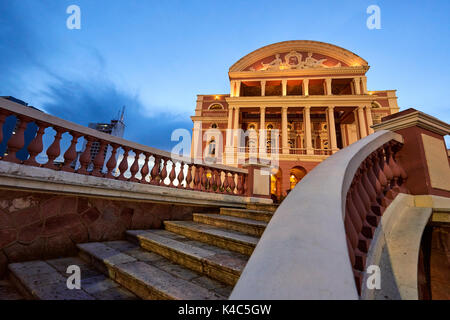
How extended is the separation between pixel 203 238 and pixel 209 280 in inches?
36.7

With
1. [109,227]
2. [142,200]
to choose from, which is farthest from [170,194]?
[109,227]

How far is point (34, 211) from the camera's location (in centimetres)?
248

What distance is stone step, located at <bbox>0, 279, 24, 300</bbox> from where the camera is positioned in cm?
181

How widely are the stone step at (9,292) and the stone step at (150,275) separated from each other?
640 millimetres

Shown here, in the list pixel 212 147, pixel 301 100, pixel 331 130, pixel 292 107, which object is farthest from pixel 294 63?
pixel 212 147

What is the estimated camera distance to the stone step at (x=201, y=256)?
68.9 inches

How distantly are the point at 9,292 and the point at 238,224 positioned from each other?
2650 millimetres

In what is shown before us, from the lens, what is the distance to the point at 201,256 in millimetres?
2006

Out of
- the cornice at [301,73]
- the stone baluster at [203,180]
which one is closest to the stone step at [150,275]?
the stone baluster at [203,180]

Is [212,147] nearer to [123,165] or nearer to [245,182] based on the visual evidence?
[245,182]

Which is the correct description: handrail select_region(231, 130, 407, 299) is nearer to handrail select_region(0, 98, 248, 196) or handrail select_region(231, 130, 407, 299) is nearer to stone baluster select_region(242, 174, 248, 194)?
handrail select_region(0, 98, 248, 196)

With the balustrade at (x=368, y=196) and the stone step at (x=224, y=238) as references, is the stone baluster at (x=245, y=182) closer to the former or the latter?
the stone step at (x=224, y=238)

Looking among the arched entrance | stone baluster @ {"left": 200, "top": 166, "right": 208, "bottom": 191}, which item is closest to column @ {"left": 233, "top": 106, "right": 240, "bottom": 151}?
the arched entrance
